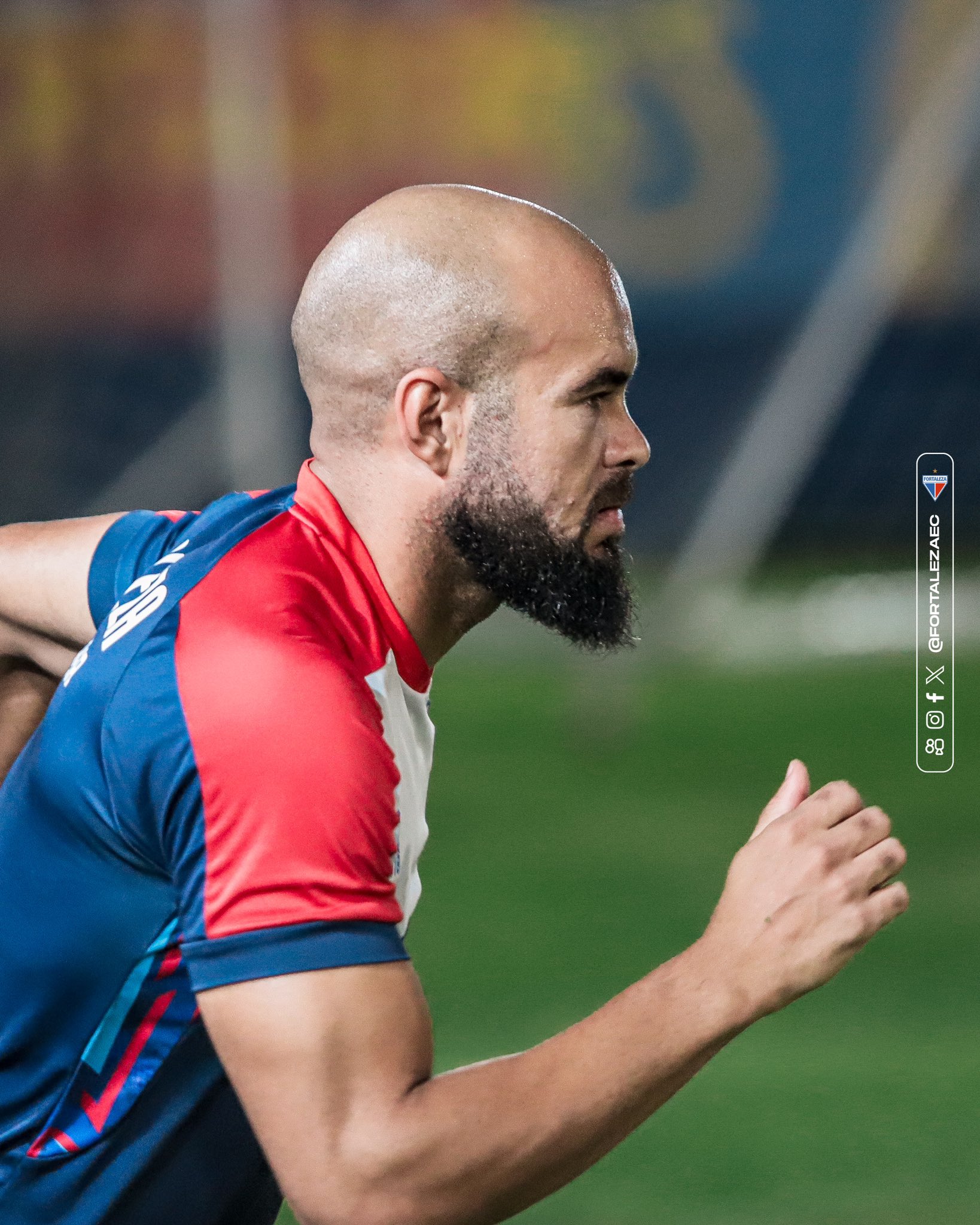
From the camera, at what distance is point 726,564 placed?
7648mm

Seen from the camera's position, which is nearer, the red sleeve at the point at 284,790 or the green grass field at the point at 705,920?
the red sleeve at the point at 284,790

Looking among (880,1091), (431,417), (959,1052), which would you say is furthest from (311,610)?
(959,1052)

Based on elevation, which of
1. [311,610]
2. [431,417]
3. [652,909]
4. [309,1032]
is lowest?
[652,909]

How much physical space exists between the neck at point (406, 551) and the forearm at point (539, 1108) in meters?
0.54

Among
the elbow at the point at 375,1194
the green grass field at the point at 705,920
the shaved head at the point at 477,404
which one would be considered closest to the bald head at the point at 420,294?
the shaved head at the point at 477,404

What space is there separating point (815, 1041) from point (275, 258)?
7523 millimetres

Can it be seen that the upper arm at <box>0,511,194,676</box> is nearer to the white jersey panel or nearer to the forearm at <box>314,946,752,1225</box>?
the white jersey panel

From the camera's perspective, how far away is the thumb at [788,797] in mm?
1925

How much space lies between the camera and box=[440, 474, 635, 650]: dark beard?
2.06 metres

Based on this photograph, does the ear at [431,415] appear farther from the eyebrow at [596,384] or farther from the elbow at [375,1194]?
the elbow at [375,1194]

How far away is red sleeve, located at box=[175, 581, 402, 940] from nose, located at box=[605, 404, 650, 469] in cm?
48

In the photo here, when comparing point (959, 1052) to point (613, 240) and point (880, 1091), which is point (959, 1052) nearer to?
point (880, 1091)

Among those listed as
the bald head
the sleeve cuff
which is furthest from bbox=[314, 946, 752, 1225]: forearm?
the bald head

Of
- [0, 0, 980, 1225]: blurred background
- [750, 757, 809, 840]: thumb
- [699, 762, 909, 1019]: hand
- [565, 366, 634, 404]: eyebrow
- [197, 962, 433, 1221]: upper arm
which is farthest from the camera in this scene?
[0, 0, 980, 1225]: blurred background
